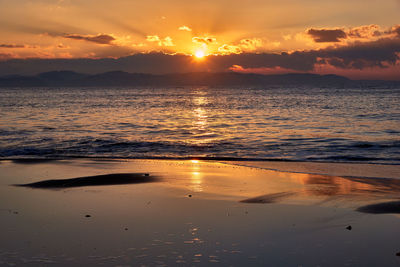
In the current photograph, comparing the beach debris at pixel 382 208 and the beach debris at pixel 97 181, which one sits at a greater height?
the beach debris at pixel 382 208

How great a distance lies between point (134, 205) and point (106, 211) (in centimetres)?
76

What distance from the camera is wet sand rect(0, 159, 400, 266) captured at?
6.13 m

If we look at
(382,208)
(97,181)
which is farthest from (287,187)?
(97,181)

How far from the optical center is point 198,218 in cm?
805

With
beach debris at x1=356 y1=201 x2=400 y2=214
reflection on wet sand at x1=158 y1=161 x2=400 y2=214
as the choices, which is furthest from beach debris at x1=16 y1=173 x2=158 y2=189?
beach debris at x1=356 y1=201 x2=400 y2=214

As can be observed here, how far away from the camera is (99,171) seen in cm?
1427

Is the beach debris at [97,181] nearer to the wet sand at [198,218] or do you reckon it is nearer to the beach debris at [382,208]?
the wet sand at [198,218]

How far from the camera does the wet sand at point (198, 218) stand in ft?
20.1

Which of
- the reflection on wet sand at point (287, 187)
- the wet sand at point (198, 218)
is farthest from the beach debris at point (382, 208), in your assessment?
the reflection on wet sand at point (287, 187)

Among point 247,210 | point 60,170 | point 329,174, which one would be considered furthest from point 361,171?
point 60,170

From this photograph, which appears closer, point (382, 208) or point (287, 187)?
point (382, 208)

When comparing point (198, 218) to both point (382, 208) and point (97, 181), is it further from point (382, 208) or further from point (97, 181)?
point (97, 181)

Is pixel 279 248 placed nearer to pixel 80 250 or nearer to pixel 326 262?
pixel 326 262

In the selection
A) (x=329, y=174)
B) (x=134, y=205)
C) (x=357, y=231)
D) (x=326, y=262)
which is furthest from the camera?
(x=329, y=174)
